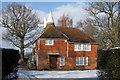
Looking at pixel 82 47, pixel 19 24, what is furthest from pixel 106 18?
pixel 19 24

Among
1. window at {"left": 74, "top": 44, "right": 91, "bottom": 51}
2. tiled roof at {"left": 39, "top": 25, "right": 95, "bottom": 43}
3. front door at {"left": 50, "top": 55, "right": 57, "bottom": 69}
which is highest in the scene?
tiled roof at {"left": 39, "top": 25, "right": 95, "bottom": 43}

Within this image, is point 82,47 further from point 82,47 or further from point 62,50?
point 62,50

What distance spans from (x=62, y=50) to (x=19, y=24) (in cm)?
953

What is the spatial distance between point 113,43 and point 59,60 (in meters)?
8.69

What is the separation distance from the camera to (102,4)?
28.1 meters

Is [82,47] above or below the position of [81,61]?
above

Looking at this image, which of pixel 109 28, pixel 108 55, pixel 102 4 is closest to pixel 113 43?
pixel 109 28

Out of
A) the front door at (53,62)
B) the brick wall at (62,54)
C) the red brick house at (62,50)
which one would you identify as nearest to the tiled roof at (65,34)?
the red brick house at (62,50)

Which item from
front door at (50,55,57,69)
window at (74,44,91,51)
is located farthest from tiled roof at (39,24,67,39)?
front door at (50,55,57,69)

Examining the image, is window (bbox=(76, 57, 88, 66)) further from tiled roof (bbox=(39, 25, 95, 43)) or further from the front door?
the front door

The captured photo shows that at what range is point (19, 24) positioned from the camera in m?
33.5

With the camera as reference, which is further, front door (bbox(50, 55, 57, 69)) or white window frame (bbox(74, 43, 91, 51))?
white window frame (bbox(74, 43, 91, 51))

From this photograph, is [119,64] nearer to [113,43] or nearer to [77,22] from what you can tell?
[113,43]

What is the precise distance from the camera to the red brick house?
1157 inches
